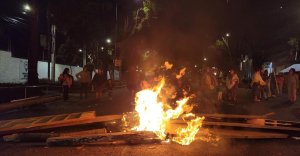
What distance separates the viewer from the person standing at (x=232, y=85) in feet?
57.9

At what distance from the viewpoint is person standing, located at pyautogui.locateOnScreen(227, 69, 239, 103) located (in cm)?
1764

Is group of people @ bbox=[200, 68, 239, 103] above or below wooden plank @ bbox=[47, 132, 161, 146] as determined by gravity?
above

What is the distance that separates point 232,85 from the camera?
58.3 ft

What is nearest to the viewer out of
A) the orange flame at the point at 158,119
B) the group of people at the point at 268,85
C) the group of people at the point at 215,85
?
the orange flame at the point at 158,119

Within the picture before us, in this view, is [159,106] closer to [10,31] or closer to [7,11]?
[7,11]

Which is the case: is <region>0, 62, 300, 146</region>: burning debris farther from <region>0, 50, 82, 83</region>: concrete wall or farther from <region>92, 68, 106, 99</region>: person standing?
<region>0, 50, 82, 83</region>: concrete wall

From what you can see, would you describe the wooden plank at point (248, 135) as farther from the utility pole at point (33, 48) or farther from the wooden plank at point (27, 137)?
the utility pole at point (33, 48)

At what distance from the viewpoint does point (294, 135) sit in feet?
28.5

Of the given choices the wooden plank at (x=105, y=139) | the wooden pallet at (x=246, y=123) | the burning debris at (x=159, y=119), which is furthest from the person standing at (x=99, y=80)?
the wooden plank at (x=105, y=139)

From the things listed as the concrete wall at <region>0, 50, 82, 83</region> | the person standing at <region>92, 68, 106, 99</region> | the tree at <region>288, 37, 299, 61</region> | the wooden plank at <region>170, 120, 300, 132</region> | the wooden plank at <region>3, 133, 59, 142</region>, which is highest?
the tree at <region>288, 37, 299, 61</region>

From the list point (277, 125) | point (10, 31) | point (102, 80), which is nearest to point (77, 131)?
point (277, 125)

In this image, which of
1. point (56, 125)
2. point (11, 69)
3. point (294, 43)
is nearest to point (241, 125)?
point (56, 125)

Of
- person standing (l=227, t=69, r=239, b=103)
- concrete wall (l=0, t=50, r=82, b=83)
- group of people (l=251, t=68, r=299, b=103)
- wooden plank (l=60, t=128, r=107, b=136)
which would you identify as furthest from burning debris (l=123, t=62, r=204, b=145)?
concrete wall (l=0, t=50, r=82, b=83)

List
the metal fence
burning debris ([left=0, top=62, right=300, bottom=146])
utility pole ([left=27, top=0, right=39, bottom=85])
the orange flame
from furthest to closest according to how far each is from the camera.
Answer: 1. utility pole ([left=27, top=0, right=39, bottom=85])
2. the metal fence
3. the orange flame
4. burning debris ([left=0, top=62, right=300, bottom=146])
